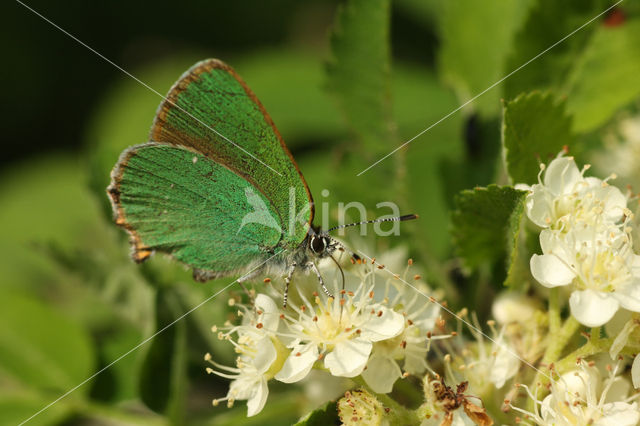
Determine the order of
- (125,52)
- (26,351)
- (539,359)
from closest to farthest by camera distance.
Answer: (539,359) → (26,351) → (125,52)

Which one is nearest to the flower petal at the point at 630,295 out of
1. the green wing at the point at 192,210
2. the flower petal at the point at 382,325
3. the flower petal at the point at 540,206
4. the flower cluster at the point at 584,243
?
the flower cluster at the point at 584,243

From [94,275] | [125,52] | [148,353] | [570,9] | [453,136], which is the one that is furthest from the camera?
[125,52]

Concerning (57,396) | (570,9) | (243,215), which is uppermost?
(570,9)

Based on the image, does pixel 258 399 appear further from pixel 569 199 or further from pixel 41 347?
pixel 41 347

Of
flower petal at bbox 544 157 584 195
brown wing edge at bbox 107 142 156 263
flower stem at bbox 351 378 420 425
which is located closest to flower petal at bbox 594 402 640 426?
flower stem at bbox 351 378 420 425

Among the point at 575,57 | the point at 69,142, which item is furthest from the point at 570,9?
the point at 69,142

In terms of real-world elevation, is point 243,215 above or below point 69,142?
above

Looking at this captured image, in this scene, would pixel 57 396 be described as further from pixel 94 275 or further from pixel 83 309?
pixel 83 309
